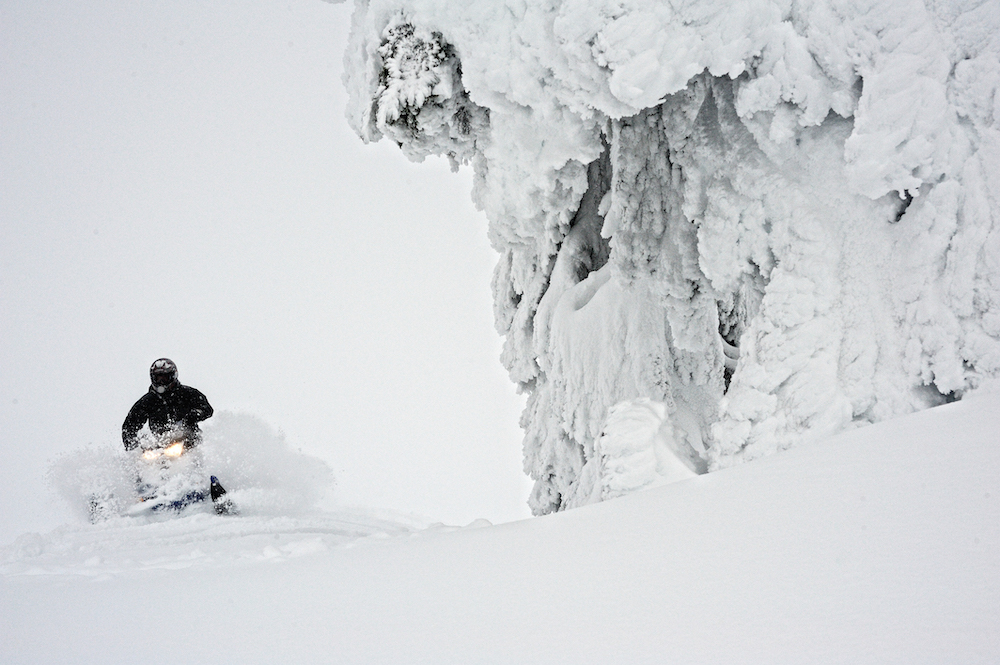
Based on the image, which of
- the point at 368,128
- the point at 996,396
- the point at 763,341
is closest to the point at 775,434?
the point at 763,341

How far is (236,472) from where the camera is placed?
6746 mm

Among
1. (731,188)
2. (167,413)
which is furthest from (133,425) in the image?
(731,188)

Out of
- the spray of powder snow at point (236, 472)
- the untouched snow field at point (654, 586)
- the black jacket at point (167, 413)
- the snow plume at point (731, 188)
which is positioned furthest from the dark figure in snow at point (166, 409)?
the untouched snow field at point (654, 586)

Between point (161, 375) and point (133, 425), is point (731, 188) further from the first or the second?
point (133, 425)

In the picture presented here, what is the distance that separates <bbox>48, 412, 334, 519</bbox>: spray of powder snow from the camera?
609cm

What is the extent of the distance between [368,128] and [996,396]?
14.7ft

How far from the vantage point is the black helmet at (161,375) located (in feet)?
21.2

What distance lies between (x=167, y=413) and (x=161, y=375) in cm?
38

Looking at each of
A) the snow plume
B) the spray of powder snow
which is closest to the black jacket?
the spray of powder snow

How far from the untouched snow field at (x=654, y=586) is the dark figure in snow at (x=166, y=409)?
159 inches

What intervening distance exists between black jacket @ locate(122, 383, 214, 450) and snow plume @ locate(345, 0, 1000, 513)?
3214mm

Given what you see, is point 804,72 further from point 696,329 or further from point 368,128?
point 368,128

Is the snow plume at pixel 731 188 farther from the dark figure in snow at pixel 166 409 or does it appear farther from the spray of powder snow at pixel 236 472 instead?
the dark figure in snow at pixel 166 409

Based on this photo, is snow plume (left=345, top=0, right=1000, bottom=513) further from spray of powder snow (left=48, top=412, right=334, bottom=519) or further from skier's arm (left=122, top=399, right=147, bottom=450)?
skier's arm (left=122, top=399, right=147, bottom=450)
